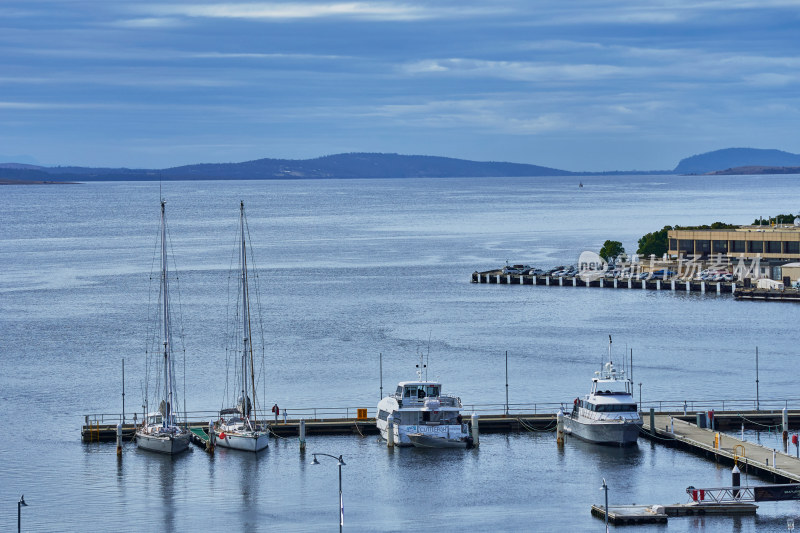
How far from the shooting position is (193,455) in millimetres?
60406

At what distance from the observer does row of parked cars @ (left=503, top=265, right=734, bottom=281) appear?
13175cm

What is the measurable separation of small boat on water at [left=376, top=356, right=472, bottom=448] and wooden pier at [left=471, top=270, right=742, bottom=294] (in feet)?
227

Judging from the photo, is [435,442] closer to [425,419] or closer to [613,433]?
[425,419]

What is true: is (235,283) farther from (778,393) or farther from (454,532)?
(454,532)

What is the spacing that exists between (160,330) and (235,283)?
42352 millimetres

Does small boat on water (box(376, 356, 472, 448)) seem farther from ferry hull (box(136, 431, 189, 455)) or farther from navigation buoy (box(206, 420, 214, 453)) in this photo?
ferry hull (box(136, 431, 189, 455))

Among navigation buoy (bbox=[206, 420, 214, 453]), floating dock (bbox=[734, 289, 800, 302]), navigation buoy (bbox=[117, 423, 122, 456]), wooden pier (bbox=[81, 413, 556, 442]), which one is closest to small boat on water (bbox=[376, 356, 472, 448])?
wooden pier (bbox=[81, 413, 556, 442])

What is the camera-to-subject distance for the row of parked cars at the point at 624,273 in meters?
132

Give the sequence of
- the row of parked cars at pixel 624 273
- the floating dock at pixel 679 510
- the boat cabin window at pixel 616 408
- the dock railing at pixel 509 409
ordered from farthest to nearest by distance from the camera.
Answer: the row of parked cars at pixel 624 273 → the dock railing at pixel 509 409 → the boat cabin window at pixel 616 408 → the floating dock at pixel 679 510

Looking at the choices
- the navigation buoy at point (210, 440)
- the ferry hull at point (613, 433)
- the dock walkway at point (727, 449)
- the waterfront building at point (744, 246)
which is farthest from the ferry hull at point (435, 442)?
the waterfront building at point (744, 246)

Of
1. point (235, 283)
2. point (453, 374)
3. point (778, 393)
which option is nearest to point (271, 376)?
point (453, 374)

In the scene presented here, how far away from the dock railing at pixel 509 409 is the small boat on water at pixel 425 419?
17.9 feet

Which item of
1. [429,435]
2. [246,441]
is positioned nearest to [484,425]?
[429,435]

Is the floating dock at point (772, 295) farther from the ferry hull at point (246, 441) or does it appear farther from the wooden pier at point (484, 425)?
the ferry hull at point (246, 441)
